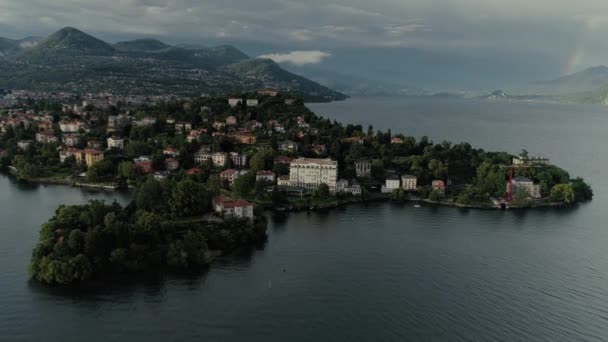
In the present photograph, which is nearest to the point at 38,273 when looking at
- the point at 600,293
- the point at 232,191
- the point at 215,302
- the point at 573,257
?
the point at 215,302

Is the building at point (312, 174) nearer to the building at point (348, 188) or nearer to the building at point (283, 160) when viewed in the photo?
the building at point (348, 188)

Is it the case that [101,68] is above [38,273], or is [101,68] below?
above

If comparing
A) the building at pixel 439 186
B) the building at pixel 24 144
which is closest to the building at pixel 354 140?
the building at pixel 439 186

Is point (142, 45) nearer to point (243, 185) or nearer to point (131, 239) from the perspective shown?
point (243, 185)

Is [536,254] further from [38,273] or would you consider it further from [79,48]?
[79,48]

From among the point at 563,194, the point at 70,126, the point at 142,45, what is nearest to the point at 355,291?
the point at 563,194

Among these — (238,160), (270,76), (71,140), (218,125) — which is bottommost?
(238,160)

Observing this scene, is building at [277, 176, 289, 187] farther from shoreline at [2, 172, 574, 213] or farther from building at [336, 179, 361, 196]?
shoreline at [2, 172, 574, 213]
